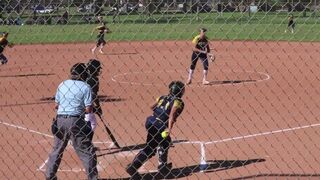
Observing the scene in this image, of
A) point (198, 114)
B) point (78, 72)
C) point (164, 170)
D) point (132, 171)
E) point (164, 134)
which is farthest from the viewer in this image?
point (198, 114)

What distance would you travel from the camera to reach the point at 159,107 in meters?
9.67

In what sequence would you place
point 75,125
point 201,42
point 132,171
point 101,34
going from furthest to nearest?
1. point 101,34
2. point 201,42
3. point 132,171
4. point 75,125

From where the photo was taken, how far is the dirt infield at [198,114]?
1012 cm

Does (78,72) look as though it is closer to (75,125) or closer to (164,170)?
(75,125)

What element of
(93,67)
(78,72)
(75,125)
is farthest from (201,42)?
(75,125)

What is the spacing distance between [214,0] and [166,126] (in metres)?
2.37

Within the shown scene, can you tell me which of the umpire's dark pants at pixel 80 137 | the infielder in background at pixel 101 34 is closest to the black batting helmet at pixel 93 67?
the umpire's dark pants at pixel 80 137

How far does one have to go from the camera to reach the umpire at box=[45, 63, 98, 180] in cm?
835

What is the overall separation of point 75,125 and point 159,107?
1.82 meters

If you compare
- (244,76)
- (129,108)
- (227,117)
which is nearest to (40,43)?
(244,76)

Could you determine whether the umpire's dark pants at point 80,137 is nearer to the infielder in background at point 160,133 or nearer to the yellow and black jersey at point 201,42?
the infielder in background at point 160,133

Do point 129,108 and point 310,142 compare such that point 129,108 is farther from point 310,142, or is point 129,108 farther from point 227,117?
point 310,142

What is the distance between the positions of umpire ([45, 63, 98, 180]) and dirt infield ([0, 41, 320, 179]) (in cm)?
122

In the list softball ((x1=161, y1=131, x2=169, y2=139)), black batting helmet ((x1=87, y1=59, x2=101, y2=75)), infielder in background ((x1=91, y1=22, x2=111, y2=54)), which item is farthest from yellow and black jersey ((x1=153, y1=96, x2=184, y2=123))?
infielder in background ((x1=91, y1=22, x2=111, y2=54))
